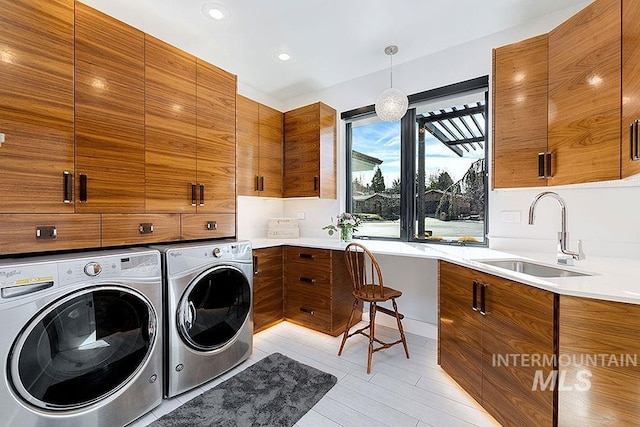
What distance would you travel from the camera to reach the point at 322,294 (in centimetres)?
258

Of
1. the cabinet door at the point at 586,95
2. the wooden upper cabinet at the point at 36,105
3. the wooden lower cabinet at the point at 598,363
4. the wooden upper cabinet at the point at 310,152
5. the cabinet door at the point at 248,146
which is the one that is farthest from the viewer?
the wooden upper cabinet at the point at 310,152

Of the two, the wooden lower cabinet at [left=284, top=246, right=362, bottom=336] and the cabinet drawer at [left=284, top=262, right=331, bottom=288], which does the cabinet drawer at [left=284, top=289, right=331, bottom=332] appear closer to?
the wooden lower cabinet at [left=284, top=246, right=362, bottom=336]

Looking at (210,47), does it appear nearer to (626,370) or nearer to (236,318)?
(236,318)

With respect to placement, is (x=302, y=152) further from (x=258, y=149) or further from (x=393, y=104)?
(x=393, y=104)

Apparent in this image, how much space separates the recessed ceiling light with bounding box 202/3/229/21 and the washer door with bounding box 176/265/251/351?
74.8 inches

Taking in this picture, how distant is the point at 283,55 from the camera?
259cm

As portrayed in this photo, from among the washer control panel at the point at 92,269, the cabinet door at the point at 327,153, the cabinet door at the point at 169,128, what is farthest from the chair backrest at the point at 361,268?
the washer control panel at the point at 92,269

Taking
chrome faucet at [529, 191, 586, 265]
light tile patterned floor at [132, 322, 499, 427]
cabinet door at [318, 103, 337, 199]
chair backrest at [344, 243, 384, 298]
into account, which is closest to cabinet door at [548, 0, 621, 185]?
chrome faucet at [529, 191, 586, 265]

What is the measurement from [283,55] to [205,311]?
2.39 meters

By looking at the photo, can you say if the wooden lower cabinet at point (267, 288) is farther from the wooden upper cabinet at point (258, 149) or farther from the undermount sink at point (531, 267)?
the undermount sink at point (531, 267)

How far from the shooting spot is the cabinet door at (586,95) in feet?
4.54

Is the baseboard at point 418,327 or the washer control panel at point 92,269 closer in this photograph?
the washer control panel at point 92,269

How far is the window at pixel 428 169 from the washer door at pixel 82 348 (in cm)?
233

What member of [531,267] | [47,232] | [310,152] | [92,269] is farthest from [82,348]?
[531,267]
